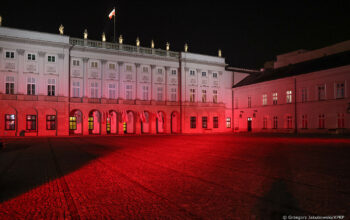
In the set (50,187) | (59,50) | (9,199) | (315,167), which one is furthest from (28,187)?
(59,50)

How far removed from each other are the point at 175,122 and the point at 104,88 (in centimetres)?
1552

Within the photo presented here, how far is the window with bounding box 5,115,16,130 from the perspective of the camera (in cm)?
3988

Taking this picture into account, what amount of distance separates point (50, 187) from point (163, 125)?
147 feet

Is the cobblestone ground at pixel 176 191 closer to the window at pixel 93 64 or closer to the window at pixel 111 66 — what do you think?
the window at pixel 93 64

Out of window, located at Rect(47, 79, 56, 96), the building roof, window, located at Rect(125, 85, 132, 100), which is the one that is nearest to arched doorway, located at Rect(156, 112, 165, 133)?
window, located at Rect(125, 85, 132, 100)

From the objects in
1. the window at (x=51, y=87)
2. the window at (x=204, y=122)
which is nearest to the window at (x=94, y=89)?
the window at (x=51, y=87)

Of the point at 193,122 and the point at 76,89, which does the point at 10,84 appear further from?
the point at 193,122

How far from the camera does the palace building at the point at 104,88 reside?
4075 cm

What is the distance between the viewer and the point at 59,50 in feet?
142

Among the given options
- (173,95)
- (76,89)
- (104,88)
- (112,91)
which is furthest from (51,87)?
(173,95)

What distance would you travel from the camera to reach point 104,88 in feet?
154

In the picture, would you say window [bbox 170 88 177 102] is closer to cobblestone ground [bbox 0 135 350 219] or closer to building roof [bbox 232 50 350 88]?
building roof [bbox 232 50 350 88]

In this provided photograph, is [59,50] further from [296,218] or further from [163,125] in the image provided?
[296,218]

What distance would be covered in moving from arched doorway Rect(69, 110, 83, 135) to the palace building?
0.50 ft
